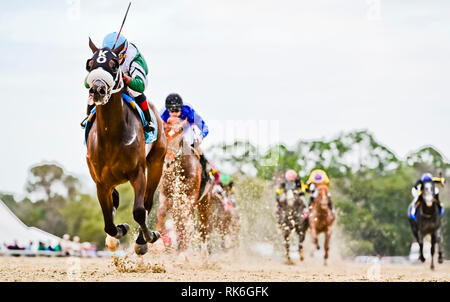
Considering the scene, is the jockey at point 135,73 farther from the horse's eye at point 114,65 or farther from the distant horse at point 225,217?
the distant horse at point 225,217

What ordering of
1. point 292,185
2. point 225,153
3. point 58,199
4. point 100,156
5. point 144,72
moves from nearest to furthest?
point 100,156
point 144,72
point 292,185
point 225,153
point 58,199

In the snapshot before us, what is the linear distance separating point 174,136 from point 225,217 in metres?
8.22

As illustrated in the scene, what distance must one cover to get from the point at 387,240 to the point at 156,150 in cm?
4065

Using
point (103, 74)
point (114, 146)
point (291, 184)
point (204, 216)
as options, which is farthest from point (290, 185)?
point (103, 74)

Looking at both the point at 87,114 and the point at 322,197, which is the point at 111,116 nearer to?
the point at 87,114

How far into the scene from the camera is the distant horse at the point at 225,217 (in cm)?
1823

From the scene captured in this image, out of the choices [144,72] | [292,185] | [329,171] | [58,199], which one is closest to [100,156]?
[144,72]

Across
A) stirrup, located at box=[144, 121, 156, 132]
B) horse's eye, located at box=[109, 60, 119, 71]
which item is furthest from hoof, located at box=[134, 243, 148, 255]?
horse's eye, located at box=[109, 60, 119, 71]

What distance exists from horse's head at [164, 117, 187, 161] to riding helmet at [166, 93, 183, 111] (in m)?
0.22

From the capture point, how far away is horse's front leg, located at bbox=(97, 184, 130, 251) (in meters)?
8.54

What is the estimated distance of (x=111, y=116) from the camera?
8.26 meters

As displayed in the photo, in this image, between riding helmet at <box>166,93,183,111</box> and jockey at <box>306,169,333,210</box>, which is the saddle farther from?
jockey at <box>306,169,333,210</box>

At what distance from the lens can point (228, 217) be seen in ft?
66.0
